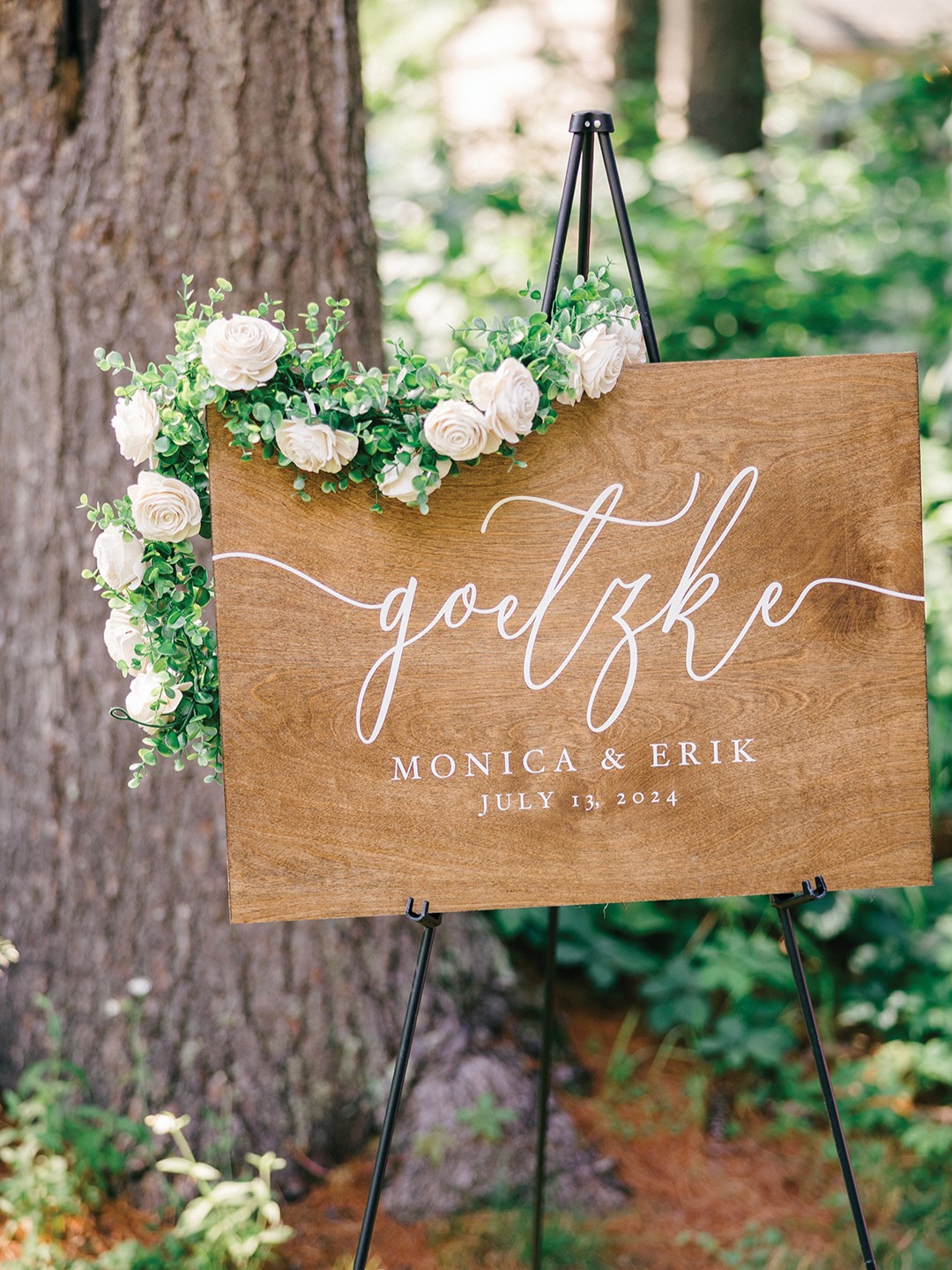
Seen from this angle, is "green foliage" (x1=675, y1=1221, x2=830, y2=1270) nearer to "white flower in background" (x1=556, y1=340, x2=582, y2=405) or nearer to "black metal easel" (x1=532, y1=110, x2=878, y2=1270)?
"black metal easel" (x1=532, y1=110, x2=878, y2=1270)

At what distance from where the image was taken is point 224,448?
134 centimetres

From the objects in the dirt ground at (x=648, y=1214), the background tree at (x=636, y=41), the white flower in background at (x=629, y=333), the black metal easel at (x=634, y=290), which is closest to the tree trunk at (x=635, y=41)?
the background tree at (x=636, y=41)

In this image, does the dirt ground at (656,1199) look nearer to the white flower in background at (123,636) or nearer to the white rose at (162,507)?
the white flower in background at (123,636)

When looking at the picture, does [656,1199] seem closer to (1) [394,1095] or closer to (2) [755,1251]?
(2) [755,1251]

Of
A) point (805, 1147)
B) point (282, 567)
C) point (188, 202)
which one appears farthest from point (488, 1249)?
point (188, 202)

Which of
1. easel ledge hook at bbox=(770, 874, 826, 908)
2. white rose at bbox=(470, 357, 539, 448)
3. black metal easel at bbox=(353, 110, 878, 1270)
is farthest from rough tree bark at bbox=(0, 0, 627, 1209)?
easel ledge hook at bbox=(770, 874, 826, 908)

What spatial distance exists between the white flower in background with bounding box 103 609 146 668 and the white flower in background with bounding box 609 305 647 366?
76cm

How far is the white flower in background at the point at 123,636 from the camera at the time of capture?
56.3 inches

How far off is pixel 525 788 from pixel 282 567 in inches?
16.9

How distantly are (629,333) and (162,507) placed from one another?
2.22 feet

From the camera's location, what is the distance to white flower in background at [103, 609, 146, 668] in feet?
4.69

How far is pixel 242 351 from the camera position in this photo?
128cm

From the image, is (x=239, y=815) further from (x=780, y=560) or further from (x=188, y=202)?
(x=188, y=202)

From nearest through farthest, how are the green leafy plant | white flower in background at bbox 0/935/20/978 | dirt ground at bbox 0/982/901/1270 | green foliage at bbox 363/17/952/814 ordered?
white flower in background at bbox 0/935/20/978 → the green leafy plant → dirt ground at bbox 0/982/901/1270 → green foliage at bbox 363/17/952/814
